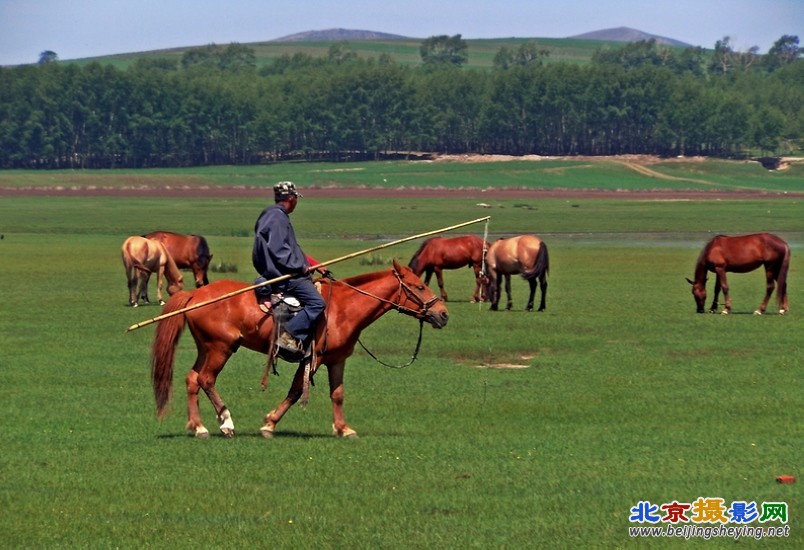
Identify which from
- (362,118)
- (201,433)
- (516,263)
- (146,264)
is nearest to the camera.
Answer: (201,433)

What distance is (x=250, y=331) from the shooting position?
15.2 meters

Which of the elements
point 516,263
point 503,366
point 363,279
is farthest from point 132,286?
point 363,279

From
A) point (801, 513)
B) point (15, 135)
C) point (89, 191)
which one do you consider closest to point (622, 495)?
point (801, 513)

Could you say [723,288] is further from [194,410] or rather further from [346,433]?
[194,410]

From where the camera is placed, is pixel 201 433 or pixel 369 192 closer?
pixel 201 433

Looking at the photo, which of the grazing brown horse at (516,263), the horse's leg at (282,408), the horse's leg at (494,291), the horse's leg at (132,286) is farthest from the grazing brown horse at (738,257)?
the horse's leg at (282,408)

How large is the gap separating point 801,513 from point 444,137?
171999 mm

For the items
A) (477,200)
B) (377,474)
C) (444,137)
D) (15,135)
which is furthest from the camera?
(444,137)

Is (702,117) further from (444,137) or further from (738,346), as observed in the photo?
(738,346)

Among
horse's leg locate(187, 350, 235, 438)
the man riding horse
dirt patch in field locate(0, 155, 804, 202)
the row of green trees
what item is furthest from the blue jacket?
the row of green trees

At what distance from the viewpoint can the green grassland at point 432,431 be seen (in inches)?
460

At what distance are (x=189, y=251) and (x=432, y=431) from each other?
2003 cm

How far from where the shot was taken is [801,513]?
11.9m

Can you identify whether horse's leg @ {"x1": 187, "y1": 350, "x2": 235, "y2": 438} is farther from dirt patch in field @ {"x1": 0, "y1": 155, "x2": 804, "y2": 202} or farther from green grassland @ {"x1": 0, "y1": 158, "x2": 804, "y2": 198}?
green grassland @ {"x1": 0, "y1": 158, "x2": 804, "y2": 198}
